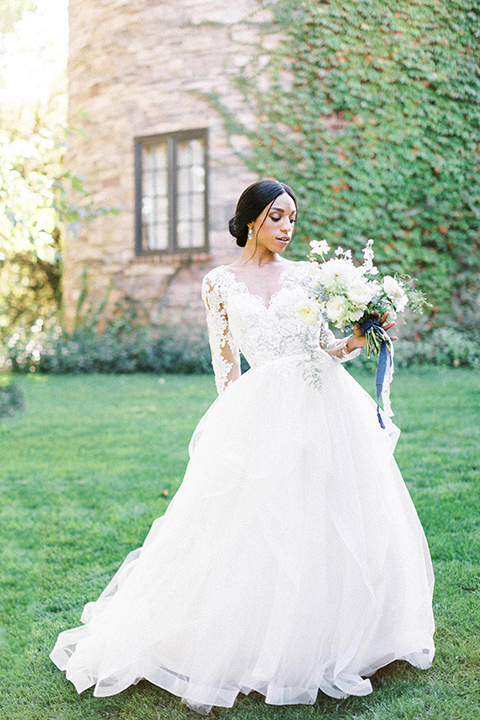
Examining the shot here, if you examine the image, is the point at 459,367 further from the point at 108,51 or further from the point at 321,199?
the point at 108,51

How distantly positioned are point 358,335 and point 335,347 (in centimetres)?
19

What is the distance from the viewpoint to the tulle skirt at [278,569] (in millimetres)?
2244

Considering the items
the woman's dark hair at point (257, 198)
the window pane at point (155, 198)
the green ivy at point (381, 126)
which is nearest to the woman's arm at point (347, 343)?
the woman's dark hair at point (257, 198)

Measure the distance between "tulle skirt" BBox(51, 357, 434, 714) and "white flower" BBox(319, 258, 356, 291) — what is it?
36cm

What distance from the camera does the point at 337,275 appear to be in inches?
93.8

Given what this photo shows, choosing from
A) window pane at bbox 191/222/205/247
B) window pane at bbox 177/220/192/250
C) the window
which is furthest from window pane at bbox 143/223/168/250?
window pane at bbox 191/222/205/247

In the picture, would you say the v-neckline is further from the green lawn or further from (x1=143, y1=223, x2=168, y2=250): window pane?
(x1=143, y1=223, x2=168, y2=250): window pane

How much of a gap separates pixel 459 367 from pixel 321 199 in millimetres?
2891

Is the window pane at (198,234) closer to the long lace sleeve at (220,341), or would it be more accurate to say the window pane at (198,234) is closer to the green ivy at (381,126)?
the green ivy at (381,126)

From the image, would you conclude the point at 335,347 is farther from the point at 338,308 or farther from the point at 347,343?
the point at 338,308

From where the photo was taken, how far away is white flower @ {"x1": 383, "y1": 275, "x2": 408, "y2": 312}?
2385mm

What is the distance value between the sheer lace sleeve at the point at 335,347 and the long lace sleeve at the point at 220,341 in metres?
0.41

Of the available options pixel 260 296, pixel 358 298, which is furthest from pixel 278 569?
pixel 260 296

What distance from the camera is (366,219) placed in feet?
29.2
